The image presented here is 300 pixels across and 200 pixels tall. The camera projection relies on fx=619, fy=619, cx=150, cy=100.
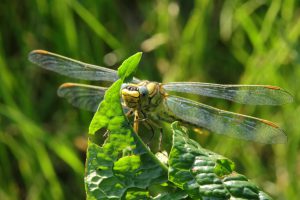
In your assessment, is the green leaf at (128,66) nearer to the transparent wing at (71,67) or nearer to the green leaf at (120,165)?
the green leaf at (120,165)

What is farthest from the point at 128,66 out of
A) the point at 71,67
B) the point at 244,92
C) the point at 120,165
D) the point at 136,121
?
the point at 71,67

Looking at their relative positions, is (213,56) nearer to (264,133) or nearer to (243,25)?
(243,25)

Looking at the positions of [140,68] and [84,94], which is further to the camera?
[140,68]

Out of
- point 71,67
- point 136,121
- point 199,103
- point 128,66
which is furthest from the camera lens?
point 71,67

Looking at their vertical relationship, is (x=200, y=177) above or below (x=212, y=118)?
below

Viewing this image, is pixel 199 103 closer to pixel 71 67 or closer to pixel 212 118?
pixel 212 118

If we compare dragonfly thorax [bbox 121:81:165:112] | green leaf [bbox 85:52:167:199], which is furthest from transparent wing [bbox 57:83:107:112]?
green leaf [bbox 85:52:167:199]

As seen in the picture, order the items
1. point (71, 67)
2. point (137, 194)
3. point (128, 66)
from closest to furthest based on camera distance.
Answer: point (128, 66)
point (137, 194)
point (71, 67)

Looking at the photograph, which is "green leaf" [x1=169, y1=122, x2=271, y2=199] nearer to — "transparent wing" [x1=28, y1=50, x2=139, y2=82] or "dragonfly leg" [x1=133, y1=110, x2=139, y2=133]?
"dragonfly leg" [x1=133, y1=110, x2=139, y2=133]

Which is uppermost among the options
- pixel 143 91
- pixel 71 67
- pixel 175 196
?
pixel 71 67
